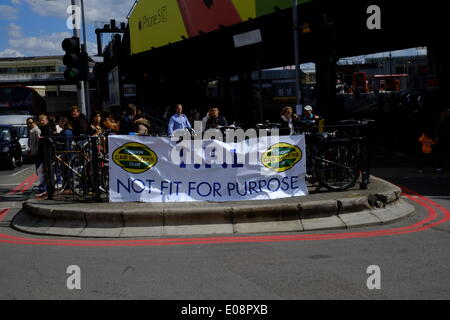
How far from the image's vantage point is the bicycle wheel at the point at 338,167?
9.70 meters

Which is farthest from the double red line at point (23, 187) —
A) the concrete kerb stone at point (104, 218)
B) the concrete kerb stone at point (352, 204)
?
the concrete kerb stone at point (352, 204)

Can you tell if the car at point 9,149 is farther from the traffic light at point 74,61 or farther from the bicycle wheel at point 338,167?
A: the bicycle wheel at point 338,167

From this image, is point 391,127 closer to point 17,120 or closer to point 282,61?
point 282,61

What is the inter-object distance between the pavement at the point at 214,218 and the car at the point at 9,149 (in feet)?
43.1

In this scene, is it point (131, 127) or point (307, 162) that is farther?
point (131, 127)

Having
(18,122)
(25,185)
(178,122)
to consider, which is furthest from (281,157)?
(18,122)

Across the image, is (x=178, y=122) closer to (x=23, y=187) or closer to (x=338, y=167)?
(x=23, y=187)

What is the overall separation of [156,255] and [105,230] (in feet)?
5.33

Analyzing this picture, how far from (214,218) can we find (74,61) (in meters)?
5.49

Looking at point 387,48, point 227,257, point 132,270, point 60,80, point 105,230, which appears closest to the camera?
point 132,270

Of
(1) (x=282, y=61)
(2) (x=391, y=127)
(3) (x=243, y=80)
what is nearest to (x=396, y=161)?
(2) (x=391, y=127)

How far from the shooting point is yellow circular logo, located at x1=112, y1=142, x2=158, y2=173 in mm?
9141

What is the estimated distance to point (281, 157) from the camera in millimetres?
9305

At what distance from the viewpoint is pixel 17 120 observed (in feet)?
85.9
